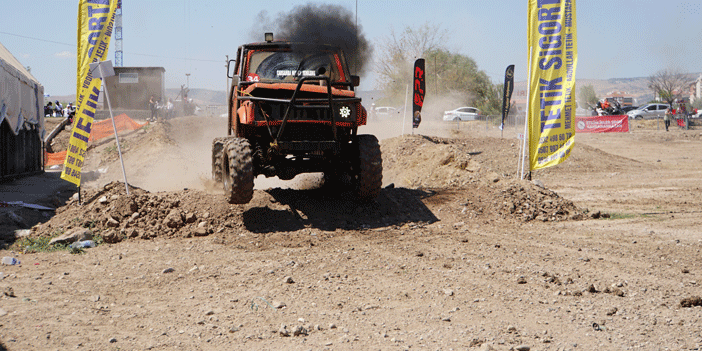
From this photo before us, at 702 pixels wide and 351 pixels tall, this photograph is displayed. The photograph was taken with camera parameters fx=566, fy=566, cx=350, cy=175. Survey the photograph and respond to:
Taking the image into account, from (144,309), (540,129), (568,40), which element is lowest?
(144,309)

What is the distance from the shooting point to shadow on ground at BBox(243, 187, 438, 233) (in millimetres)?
8250

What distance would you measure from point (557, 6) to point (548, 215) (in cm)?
361

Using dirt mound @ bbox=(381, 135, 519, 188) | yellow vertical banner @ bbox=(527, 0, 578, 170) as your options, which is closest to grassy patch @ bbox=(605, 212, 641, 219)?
yellow vertical banner @ bbox=(527, 0, 578, 170)

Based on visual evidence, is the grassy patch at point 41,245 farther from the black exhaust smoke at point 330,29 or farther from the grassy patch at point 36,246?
the black exhaust smoke at point 330,29

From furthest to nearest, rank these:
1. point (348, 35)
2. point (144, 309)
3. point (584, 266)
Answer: point (348, 35) → point (584, 266) → point (144, 309)

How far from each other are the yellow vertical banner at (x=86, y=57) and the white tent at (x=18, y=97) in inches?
160

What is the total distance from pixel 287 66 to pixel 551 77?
181 inches

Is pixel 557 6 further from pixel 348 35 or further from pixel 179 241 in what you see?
pixel 179 241

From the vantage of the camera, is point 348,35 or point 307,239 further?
point 348,35

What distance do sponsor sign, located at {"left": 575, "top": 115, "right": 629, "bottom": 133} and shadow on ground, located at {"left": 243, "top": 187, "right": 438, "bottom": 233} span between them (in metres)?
24.8

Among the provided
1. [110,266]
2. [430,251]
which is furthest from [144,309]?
[430,251]

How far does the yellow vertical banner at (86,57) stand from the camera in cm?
934

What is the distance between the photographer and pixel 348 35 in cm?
1074

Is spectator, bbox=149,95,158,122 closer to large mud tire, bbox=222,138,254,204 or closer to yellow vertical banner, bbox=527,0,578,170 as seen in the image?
large mud tire, bbox=222,138,254,204
